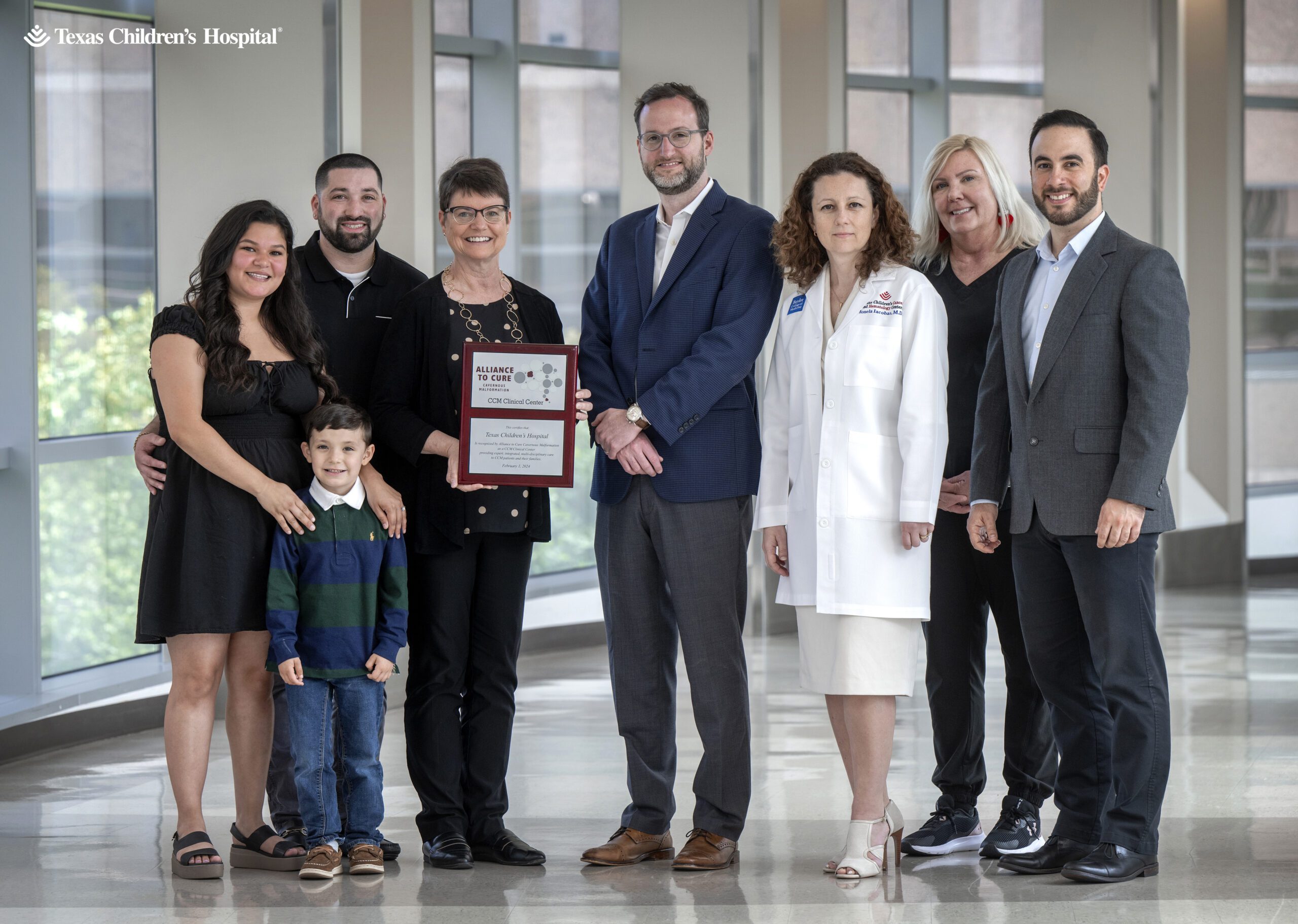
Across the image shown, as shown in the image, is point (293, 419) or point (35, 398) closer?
point (293, 419)

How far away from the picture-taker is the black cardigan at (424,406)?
344 cm

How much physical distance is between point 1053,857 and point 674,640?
42.1 inches

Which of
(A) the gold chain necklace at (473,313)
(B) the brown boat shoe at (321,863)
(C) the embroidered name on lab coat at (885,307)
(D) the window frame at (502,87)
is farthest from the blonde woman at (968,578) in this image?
(D) the window frame at (502,87)

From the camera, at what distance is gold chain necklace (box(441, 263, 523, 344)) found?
11.4ft

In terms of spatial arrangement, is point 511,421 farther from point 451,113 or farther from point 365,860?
point 451,113

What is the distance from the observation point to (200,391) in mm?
3307

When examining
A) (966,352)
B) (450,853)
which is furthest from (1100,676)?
(450,853)

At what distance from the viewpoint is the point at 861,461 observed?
10.7 feet

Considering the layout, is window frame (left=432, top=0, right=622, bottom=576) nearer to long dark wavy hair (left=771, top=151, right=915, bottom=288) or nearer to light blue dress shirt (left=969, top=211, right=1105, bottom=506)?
long dark wavy hair (left=771, top=151, right=915, bottom=288)

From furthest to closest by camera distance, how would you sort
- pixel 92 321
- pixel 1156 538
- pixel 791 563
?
pixel 92 321 → pixel 791 563 → pixel 1156 538

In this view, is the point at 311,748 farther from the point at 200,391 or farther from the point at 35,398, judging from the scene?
the point at 35,398

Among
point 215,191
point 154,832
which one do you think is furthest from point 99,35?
point 154,832

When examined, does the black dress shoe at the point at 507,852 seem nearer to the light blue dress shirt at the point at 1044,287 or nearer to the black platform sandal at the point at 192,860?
the black platform sandal at the point at 192,860

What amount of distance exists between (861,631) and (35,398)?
334 cm
